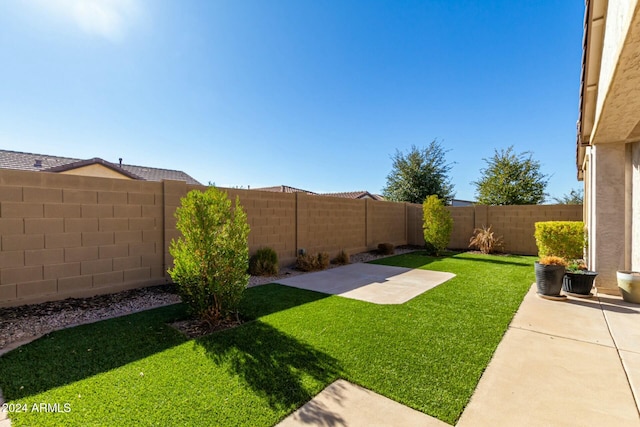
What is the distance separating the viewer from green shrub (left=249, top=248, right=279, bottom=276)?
7555mm

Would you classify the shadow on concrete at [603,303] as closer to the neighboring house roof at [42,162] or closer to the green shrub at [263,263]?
the green shrub at [263,263]

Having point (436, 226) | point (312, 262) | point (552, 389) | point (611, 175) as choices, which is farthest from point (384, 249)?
point (552, 389)

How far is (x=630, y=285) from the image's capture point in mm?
5242

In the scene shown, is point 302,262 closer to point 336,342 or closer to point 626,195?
point 336,342

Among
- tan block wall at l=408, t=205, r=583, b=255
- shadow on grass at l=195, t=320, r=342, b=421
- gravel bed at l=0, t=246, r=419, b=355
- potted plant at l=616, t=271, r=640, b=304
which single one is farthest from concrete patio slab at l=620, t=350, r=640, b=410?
tan block wall at l=408, t=205, r=583, b=255

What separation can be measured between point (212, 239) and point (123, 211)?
2.74 meters

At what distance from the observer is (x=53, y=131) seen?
44.4ft

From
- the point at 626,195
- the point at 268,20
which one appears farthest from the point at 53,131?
the point at 626,195

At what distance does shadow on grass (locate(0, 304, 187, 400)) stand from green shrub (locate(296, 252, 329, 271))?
455 cm

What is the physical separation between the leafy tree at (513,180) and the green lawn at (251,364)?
15926 mm

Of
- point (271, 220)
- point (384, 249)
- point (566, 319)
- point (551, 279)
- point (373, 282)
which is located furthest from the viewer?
point (384, 249)

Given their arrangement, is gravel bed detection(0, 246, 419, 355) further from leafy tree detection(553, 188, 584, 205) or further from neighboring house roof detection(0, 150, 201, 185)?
leafy tree detection(553, 188, 584, 205)

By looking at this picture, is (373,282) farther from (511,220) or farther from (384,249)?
(511,220)

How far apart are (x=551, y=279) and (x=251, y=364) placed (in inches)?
234
